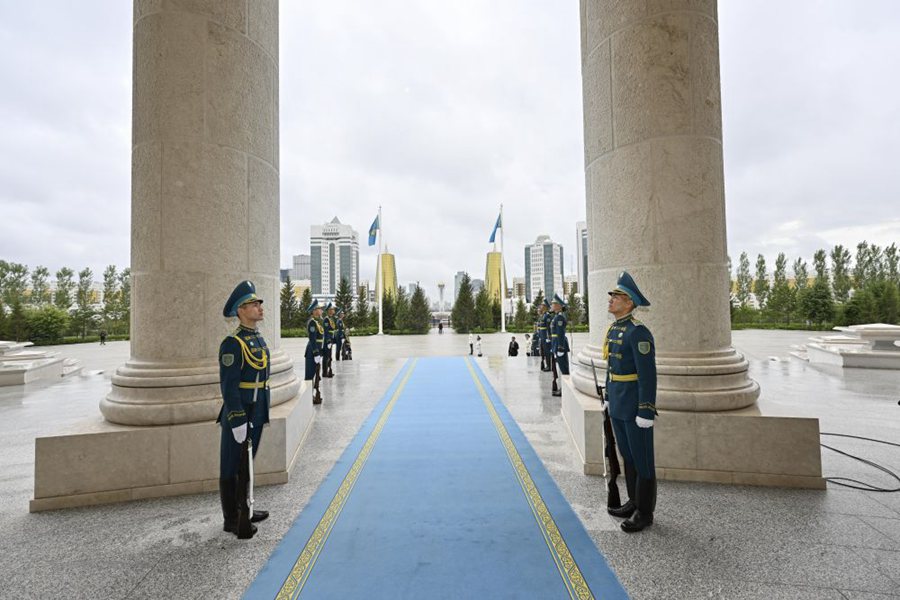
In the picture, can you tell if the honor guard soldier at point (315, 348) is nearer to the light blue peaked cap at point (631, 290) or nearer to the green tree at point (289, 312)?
the light blue peaked cap at point (631, 290)

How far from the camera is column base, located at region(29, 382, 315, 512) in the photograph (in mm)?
4203

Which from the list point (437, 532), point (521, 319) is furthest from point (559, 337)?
point (521, 319)

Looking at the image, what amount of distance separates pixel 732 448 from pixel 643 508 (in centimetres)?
177

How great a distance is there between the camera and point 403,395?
9977 millimetres

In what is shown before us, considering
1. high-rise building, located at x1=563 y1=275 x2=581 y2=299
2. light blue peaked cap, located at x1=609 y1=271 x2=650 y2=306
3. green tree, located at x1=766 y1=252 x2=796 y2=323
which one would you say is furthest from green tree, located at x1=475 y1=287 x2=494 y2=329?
light blue peaked cap, located at x1=609 y1=271 x2=650 y2=306

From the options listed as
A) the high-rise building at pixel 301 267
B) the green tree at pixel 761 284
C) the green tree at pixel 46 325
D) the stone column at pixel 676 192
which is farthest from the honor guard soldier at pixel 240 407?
the high-rise building at pixel 301 267

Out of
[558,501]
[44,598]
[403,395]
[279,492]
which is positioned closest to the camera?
[44,598]

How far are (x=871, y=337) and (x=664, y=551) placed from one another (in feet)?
57.2

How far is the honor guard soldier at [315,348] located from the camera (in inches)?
366

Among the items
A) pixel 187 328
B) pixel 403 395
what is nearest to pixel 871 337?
pixel 403 395

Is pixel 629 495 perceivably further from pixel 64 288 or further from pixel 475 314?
pixel 64 288

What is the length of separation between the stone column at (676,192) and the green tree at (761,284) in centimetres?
6405

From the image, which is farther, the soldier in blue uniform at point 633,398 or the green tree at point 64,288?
the green tree at point 64,288

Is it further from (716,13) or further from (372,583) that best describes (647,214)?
(372,583)
